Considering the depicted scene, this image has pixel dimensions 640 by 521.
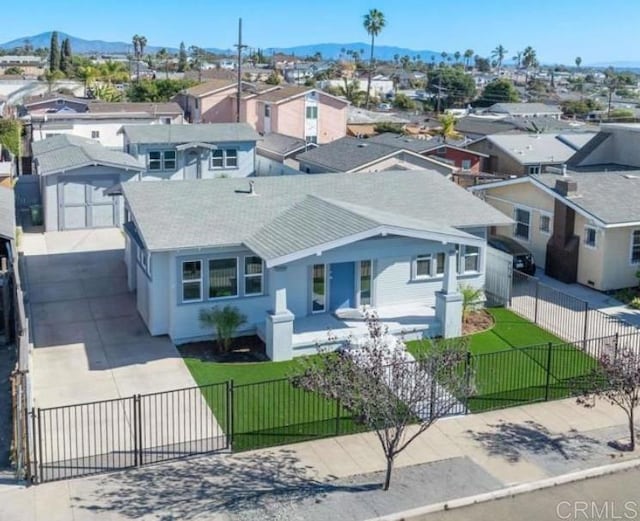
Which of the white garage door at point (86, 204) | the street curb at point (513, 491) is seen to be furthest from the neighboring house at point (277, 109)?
the street curb at point (513, 491)

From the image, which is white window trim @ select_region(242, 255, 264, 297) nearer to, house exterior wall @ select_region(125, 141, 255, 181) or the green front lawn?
the green front lawn

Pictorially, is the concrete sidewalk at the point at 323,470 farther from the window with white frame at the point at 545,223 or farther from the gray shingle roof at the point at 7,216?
the window with white frame at the point at 545,223

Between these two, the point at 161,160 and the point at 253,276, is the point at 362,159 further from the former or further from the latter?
the point at 253,276

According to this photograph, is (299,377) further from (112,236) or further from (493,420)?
(112,236)

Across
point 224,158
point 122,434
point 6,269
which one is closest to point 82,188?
point 224,158

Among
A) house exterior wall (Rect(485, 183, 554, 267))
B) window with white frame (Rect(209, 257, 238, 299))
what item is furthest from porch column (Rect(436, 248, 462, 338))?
house exterior wall (Rect(485, 183, 554, 267))
